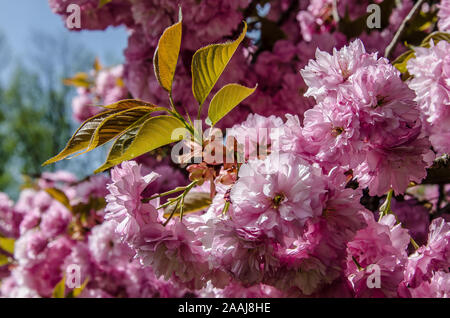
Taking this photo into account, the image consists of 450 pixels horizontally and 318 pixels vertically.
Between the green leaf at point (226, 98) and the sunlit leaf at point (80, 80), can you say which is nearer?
the green leaf at point (226, 98)

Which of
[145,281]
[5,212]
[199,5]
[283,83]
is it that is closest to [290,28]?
[283,83]

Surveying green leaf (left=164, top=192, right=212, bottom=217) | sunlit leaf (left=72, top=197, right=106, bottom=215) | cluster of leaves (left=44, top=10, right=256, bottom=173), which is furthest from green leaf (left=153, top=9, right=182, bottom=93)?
sunlit leaf (left=72, top=197, right=106, bottom=215)

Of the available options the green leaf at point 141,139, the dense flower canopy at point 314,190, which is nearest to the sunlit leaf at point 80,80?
the dense flower canopy at point 314,190

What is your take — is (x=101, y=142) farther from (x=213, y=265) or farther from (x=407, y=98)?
(x=407, y=98)

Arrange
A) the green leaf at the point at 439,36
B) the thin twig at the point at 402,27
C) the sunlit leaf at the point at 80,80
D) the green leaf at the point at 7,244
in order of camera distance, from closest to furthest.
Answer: the green leaf at the point at 439,36
the thin twig at the point at 402,27
the green leaf at the point at 7,244
the sunlit leaf at the point at 80,80

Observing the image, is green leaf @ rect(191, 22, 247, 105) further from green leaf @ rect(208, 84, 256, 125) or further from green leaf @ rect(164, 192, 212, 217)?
green leaf @ rect(164, 192, 212, 217)

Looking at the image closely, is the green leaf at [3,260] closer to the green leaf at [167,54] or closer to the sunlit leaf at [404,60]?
the green leaf at [167,54]

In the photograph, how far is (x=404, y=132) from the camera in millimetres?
413

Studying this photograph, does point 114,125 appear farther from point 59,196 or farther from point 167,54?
point 59,196

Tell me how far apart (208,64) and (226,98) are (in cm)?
5

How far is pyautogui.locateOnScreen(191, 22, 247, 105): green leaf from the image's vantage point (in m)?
0.46

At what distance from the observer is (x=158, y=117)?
0.45 m

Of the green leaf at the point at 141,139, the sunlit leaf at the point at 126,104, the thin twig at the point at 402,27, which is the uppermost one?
the thin twig at the point at 402,27

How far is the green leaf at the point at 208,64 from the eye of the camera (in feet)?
1.52
